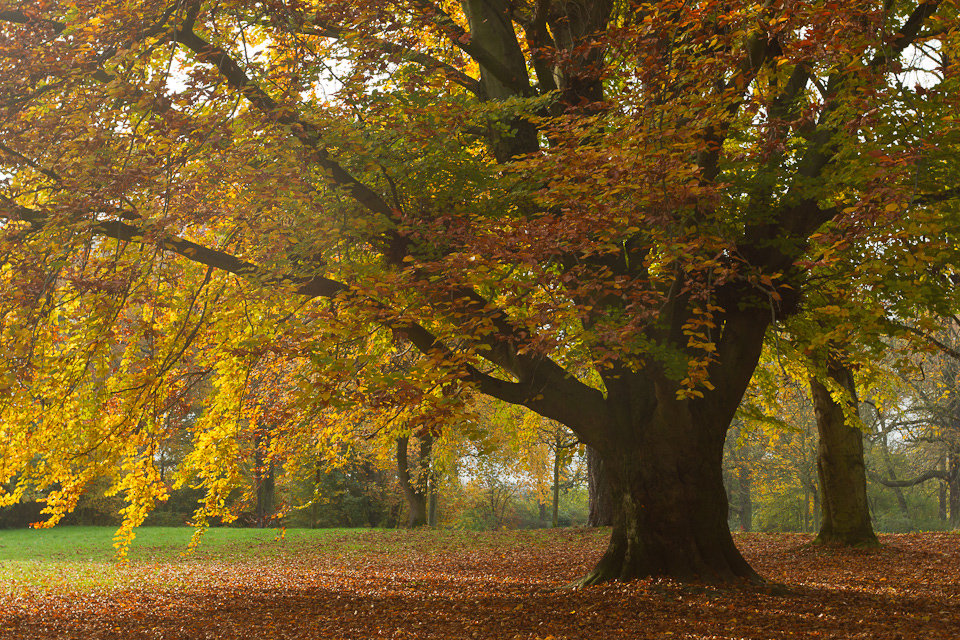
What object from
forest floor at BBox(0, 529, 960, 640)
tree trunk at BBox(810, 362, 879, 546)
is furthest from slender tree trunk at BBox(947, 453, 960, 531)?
tree trunk at BBox(810, 362, 879, 546)

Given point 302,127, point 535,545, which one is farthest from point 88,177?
point 535,545

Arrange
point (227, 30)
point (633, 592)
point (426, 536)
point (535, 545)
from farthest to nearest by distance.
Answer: point (426, 536) < point (535, 545) < point (227, 30) < point (633, 592)

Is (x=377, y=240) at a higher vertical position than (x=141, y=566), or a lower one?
higher

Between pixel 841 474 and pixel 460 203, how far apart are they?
935 centimetres

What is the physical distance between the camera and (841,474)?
12.6 m

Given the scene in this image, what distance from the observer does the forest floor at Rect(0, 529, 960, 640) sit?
21.1 feet

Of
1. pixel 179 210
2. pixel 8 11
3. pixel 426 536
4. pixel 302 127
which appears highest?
pixel 8 11

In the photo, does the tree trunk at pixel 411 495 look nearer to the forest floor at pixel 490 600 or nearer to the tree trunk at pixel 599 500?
the tree trunk at pixel 599 500

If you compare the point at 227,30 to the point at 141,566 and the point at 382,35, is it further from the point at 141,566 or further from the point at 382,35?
the point at 141,566

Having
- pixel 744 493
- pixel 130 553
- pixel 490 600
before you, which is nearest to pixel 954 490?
pixel 744 493

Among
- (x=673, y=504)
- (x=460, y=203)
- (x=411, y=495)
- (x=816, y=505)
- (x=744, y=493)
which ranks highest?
(x=460, y=203)

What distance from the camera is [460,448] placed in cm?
2361

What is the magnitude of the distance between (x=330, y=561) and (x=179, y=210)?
10590mm

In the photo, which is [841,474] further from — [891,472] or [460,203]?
[891,472]
